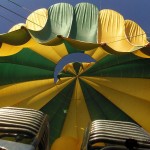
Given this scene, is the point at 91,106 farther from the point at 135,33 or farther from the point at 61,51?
the point at 135,33

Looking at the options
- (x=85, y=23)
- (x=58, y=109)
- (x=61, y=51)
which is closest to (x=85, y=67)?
(x=61, y=51)

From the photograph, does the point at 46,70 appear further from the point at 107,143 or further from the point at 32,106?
the point at 107,143

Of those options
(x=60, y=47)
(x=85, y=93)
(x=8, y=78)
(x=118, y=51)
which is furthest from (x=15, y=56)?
(x=118, y=51)

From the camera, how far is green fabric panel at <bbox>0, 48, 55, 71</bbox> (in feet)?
31.9

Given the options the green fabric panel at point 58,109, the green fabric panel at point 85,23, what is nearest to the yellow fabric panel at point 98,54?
the green fabric panel at point 58,109

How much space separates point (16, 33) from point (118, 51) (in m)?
1.99

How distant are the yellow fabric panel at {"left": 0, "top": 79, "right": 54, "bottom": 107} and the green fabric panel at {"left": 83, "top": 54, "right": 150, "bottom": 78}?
3.99 ft

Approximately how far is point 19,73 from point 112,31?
3088 millimetres

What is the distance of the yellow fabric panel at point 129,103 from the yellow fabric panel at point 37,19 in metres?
2.39

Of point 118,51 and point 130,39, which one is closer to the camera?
point 118,51

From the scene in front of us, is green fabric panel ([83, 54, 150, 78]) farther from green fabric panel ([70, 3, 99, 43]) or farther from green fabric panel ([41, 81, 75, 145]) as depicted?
green fabric panel ([70, 3, 99, 43])

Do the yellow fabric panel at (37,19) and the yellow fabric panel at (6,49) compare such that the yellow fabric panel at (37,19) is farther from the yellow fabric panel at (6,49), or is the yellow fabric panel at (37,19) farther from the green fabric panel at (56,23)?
the yellow fabric panel at (6,49)

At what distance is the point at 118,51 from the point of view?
706cm

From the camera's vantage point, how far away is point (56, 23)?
26.5ft
